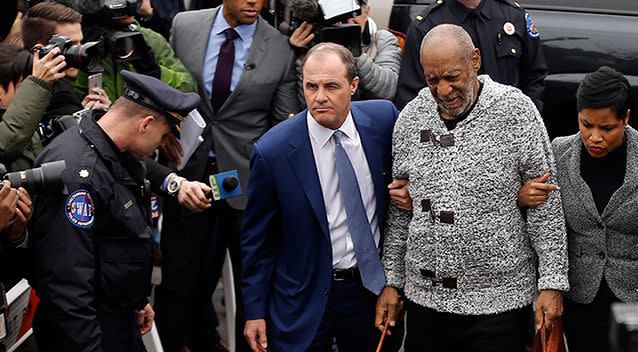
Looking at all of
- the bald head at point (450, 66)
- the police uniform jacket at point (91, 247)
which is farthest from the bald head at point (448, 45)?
the police uniform jacket at point (91, 247)

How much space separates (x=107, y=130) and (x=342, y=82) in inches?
35.5

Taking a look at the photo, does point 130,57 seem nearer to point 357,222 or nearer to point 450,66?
point 357,222

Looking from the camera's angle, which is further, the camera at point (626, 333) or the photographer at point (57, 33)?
the photographer at point (57, 33)

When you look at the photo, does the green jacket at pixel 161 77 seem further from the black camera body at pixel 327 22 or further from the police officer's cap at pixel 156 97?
the police officer's cap at pixel 156 97

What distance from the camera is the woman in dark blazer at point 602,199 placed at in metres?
4.30

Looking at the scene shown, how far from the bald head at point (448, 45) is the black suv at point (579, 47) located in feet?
7.75

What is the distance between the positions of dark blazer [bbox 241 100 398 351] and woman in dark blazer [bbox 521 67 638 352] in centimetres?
73

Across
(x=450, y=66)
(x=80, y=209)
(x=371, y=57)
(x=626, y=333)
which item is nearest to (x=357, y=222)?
(x=450, y=66)

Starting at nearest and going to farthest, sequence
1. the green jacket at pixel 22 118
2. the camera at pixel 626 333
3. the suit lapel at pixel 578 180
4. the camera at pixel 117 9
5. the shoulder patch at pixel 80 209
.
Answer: the camera at pixel 626 333
the shoulder patch at pixel 80 209
the suit lapel at pixel 578 180
the green jacket at pixel 22 118
the camera at pixel 117 9

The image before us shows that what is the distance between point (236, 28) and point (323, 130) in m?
1.53

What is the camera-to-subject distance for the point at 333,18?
539cm

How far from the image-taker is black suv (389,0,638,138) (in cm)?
622

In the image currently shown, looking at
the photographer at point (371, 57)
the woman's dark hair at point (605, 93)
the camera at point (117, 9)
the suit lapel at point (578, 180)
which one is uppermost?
the woman's dark hair at point (605, 93)

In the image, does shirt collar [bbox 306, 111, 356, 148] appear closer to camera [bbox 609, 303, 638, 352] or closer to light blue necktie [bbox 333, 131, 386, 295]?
light blue necktie [bbox 333, 131, 386, 295]
